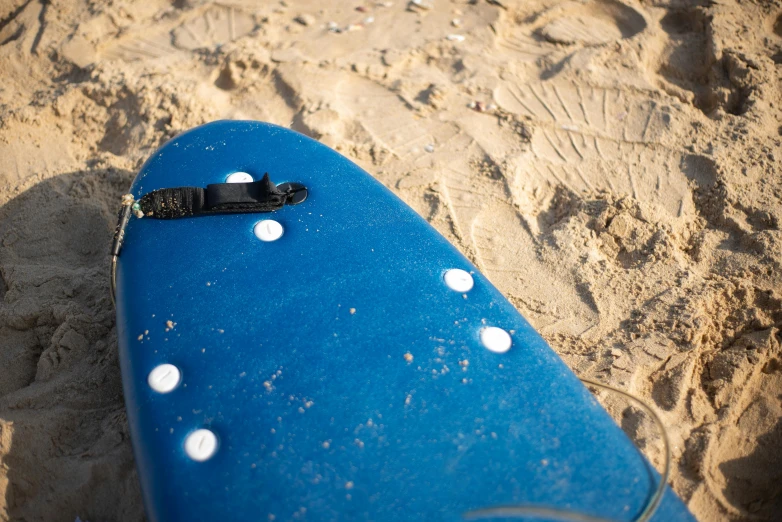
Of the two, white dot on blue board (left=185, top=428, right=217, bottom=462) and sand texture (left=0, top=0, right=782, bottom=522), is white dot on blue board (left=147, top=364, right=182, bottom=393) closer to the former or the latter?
white dot on blue board (left=185, top=428, right=217, bottom=462)

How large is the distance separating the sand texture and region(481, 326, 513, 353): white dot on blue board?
1.54 feet

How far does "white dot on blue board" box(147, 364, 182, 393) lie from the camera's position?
1.45 metres

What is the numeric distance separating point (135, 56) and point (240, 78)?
2.03 ft

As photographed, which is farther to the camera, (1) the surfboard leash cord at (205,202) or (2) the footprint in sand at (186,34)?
(2) the footprint in sand at (186,34)

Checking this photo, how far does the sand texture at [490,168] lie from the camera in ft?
5.83

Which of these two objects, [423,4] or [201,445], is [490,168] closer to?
[423,4]

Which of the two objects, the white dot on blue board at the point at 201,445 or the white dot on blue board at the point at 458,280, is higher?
the white dot on blue board at the point at 458,280

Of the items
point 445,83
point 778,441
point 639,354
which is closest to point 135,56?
point 445,83

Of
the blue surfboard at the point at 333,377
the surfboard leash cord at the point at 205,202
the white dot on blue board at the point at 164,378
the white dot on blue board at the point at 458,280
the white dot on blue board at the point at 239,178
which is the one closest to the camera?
the blue surfboard at the point at 333,377

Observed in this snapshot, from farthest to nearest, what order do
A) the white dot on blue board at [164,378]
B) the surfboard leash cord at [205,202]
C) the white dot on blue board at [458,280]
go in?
the surfboard leash cord at [205,202]
the white dot on blue board at [458,280]
the white dot on blue board at [164,378]

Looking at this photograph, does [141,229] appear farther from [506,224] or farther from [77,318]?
[506,224]

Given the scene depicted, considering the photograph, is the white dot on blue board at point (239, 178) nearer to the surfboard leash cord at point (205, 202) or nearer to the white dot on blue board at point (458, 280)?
the surfboard leash cord at point (205, 202)

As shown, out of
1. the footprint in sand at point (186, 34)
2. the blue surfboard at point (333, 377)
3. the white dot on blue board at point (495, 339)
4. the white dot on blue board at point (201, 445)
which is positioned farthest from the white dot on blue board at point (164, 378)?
the footprint in sand at point (186, 34)

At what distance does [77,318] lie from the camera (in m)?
2.02
